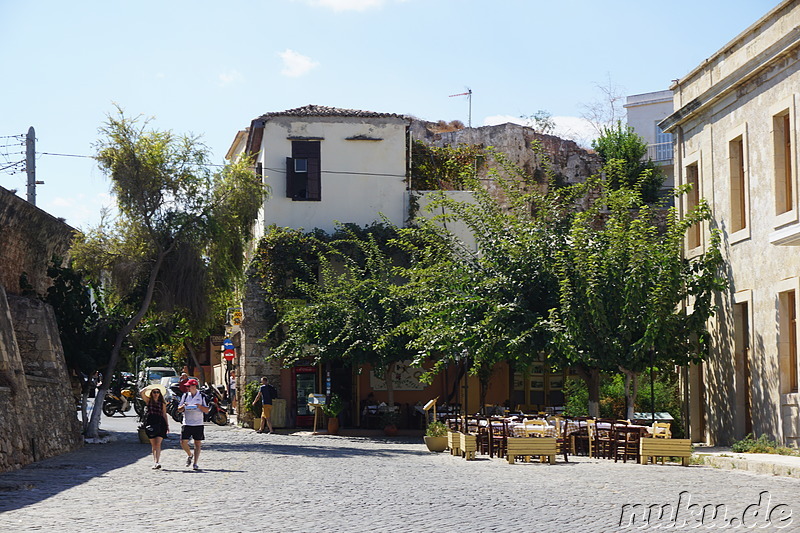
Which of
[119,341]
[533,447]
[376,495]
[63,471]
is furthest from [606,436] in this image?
[119,341]

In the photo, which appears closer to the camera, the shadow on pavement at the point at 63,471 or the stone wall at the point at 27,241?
the shadow on pavement at the point at 63,471

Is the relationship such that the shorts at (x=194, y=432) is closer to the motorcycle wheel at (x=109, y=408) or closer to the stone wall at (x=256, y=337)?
the stone wall at (x=256, y=337)

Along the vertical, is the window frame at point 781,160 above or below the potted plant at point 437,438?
above

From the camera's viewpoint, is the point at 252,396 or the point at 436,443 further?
the point at 252,396

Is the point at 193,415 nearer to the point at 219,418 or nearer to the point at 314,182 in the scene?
the point at 219,418

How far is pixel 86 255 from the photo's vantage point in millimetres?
26234

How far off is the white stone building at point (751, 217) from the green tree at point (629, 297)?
0.72 metres

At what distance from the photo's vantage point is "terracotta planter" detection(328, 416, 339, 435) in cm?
3128

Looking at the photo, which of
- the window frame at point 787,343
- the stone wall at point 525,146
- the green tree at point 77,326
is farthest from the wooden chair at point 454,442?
the stone wall at point 525,146

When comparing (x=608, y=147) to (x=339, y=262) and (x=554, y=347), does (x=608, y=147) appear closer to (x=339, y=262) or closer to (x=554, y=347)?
(x=339, y=262)

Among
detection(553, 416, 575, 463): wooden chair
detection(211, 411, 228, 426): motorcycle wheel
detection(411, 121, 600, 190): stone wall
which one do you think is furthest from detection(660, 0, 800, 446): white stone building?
detection(411, 121, 600, 190): stone wall

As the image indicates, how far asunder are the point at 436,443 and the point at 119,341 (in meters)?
8.01

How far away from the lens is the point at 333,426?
3133cm

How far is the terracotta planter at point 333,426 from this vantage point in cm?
3128
